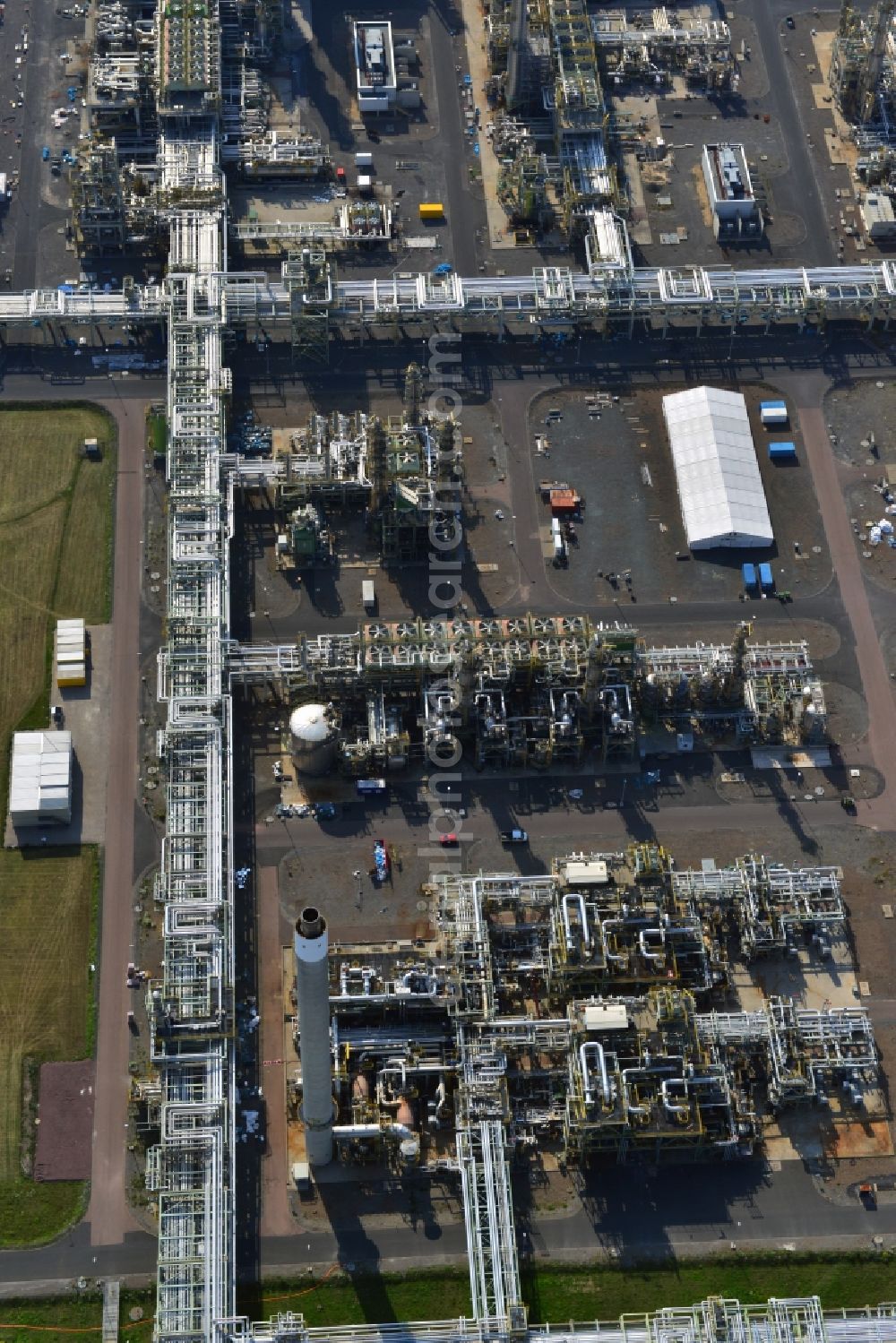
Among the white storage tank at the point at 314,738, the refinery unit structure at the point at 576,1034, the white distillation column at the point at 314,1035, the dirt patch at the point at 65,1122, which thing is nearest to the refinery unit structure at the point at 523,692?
the white storage tank at the point at 314,738

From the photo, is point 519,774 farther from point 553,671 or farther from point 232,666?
point 232,666

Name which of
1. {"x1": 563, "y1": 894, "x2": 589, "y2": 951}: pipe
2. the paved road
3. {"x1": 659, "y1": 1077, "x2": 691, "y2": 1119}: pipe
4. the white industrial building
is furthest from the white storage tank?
{"x1": 659, "y1": 1077, "x2": 691, "y2": 1119}: pipe

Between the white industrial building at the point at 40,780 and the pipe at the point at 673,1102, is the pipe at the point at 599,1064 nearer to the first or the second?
the pipe at the point at 673,1102

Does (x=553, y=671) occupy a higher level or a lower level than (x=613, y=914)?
higher

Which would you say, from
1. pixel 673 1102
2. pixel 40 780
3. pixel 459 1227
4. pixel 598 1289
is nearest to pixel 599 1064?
pixel 673 1102

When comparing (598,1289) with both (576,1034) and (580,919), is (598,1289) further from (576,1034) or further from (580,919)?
(580,919)

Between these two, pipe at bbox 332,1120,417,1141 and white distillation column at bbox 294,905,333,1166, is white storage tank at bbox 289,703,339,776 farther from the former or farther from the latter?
pipe at bbox 332,1120,417,1141

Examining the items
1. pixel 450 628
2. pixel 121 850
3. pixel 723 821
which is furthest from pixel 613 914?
pixel 121 850
